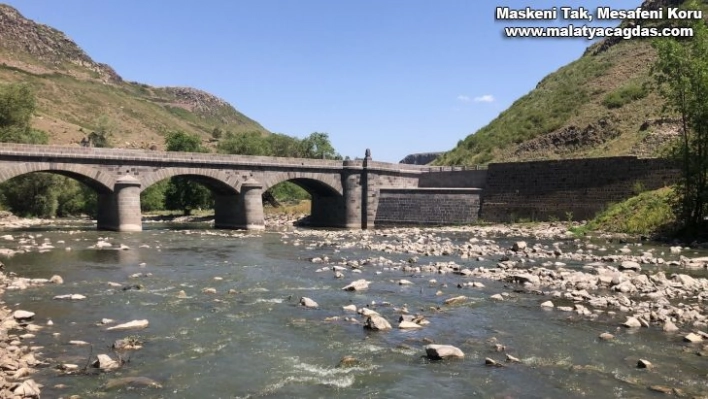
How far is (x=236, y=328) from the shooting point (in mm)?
13141

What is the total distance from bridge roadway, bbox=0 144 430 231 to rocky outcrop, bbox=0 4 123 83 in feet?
471

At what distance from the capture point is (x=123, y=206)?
143ft

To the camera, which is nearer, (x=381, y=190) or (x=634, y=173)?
(x=634, y=173)

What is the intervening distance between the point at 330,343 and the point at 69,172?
121 ft

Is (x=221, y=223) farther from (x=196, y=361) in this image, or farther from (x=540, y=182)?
(x=196, y=361)

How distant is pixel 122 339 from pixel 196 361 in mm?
2154

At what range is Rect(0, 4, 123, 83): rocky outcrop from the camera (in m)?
168

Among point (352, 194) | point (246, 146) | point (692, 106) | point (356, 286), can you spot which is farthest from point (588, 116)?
point (356, 286)

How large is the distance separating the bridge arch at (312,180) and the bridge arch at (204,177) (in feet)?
10.0

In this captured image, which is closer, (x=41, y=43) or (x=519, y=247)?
(x=519, y=247)

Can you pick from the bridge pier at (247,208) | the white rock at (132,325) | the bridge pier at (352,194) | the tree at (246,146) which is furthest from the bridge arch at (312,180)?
the white rock at (132,325)

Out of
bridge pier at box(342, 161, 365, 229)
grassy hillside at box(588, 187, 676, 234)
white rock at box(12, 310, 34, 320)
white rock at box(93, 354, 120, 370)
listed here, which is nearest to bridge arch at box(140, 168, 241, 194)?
bridge pier at box(342, 161, 365, 229)

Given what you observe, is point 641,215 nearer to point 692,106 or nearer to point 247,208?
point 692,106

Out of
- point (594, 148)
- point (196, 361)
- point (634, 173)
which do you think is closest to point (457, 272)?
point (196, 361)
